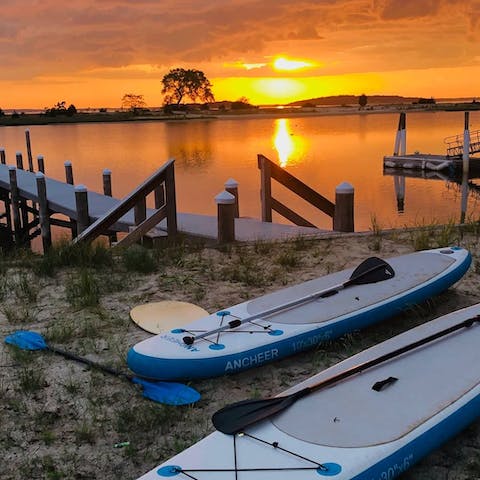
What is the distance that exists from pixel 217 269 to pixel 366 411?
362 cm

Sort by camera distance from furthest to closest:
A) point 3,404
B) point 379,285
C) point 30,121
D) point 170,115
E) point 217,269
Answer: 1. point 170,115
2. point 30,121
3. point 217,269
4. point 379,285
5. point 3,404

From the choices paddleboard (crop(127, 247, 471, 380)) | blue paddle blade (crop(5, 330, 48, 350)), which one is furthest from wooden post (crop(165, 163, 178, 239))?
blue paddle blade (crop(5, 330, 48, 350))

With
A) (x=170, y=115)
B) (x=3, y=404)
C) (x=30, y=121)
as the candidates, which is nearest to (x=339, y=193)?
(x=3, y=404)

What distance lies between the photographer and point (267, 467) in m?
2.75

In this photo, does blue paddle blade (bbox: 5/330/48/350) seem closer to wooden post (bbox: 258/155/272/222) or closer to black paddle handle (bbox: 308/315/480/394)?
black paddle handle (bbox: 308/315/480/394)

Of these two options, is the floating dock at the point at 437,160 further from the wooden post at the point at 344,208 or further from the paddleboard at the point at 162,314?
the paddleboard at the point at 162,314

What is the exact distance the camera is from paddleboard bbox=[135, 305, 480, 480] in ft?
9.03

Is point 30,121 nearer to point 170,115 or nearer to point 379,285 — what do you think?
point 170,115

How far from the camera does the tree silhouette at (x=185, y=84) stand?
118 meters

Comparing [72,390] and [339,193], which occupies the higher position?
[339,193]

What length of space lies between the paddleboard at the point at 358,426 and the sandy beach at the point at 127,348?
30cm

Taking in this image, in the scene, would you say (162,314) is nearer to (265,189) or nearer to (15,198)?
(265,189)

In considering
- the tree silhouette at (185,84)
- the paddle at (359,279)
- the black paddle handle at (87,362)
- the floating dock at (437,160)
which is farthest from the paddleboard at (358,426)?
the tree silhouette at (185,84)

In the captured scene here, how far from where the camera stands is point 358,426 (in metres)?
3.03
